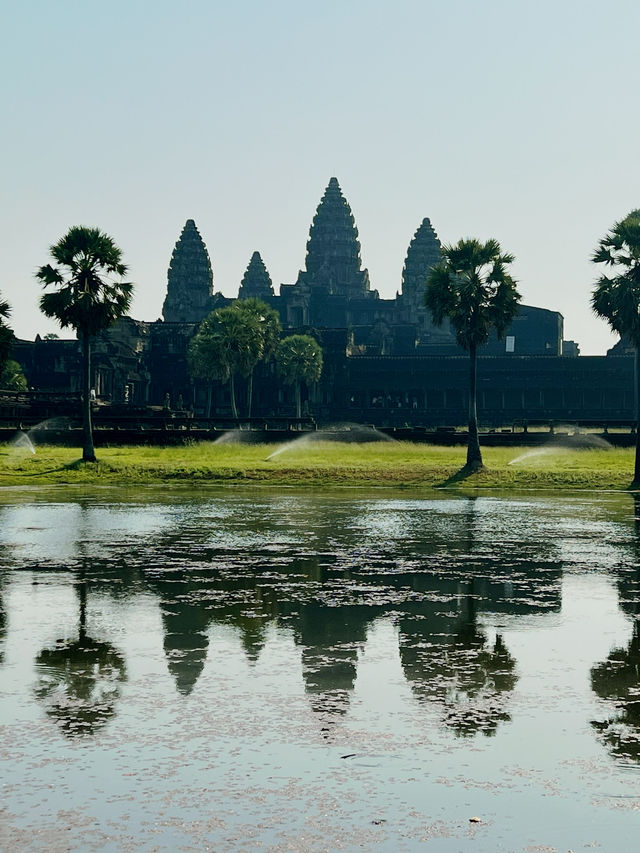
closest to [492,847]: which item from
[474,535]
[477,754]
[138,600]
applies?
[477,754]

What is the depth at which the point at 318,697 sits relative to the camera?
12.6 meters

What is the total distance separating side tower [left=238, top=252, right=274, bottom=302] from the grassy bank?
5155 inches

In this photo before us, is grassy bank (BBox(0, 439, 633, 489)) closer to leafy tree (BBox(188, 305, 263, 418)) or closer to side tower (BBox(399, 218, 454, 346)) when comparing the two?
leafy tree (BBox(188, 305, 263, 418))

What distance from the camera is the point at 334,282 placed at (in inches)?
7717

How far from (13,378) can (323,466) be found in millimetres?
69113

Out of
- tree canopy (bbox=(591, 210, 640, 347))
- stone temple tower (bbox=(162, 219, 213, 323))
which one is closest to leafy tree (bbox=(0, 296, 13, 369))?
tree canopy (bbox=(591, 210, 640, 347))

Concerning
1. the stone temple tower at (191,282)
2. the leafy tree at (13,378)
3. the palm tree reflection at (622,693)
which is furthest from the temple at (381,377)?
the palm tree reflection at (622,693)

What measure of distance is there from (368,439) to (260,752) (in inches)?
2277

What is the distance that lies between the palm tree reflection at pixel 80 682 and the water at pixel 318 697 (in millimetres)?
43

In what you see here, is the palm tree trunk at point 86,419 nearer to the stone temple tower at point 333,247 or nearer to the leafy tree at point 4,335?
the leafy tree at point 4,335

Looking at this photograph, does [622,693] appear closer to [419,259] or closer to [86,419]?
[86,419]

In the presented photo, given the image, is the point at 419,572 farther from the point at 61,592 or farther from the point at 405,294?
the point at 405,294

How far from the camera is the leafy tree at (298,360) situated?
125062 millimetres

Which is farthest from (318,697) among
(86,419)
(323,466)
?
(86,419)
